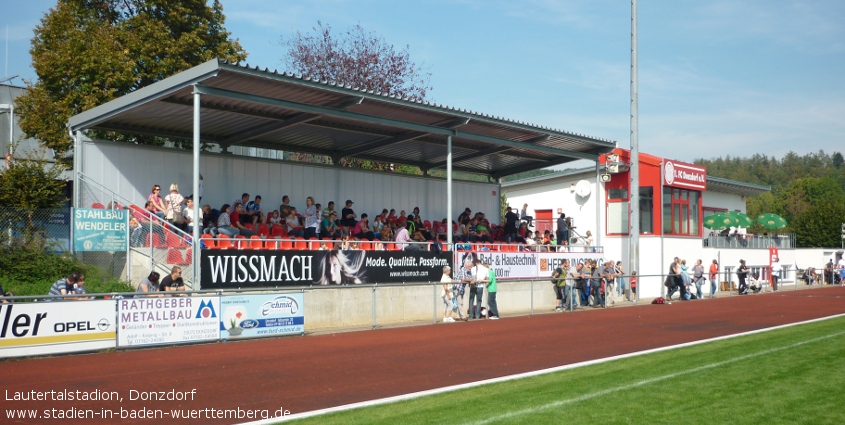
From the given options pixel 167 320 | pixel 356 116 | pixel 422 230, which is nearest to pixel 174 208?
pixel 167 320

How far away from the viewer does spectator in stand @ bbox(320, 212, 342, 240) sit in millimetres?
23609

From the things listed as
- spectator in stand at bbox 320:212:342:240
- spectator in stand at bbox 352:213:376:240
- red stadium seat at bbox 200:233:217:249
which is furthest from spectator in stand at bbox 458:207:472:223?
red stadium seat at bbox 200:233:217:249

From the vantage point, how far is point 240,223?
873 inches

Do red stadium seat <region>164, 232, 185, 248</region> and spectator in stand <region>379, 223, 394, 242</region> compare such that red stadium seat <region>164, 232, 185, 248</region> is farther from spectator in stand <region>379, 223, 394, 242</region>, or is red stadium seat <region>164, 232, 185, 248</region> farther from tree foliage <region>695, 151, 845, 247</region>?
tree foliage <region>695, 151, 845, 247</region>

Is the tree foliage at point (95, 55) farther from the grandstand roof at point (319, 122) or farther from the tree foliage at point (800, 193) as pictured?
the tree foliage at point (800, 193)

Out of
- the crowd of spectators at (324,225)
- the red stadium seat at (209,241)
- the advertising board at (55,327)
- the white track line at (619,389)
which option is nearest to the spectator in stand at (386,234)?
the crowd of spectators at (324,225)

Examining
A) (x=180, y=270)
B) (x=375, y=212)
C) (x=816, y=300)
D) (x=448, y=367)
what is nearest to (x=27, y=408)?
(x=448, y=367)

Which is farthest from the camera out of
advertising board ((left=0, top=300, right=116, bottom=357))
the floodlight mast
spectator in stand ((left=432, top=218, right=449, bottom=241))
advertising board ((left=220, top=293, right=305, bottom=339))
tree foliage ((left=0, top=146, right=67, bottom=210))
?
the floodlight mast

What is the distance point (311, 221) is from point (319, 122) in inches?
129

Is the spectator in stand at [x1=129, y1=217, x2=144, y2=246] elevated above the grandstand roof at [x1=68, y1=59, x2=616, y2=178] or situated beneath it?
situated beneath

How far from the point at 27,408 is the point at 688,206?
33.7m

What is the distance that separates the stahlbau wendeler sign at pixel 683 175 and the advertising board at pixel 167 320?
988 inches

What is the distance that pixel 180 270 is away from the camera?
16.8 meters

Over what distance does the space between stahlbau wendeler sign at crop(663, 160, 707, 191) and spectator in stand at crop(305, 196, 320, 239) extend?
18668mm
